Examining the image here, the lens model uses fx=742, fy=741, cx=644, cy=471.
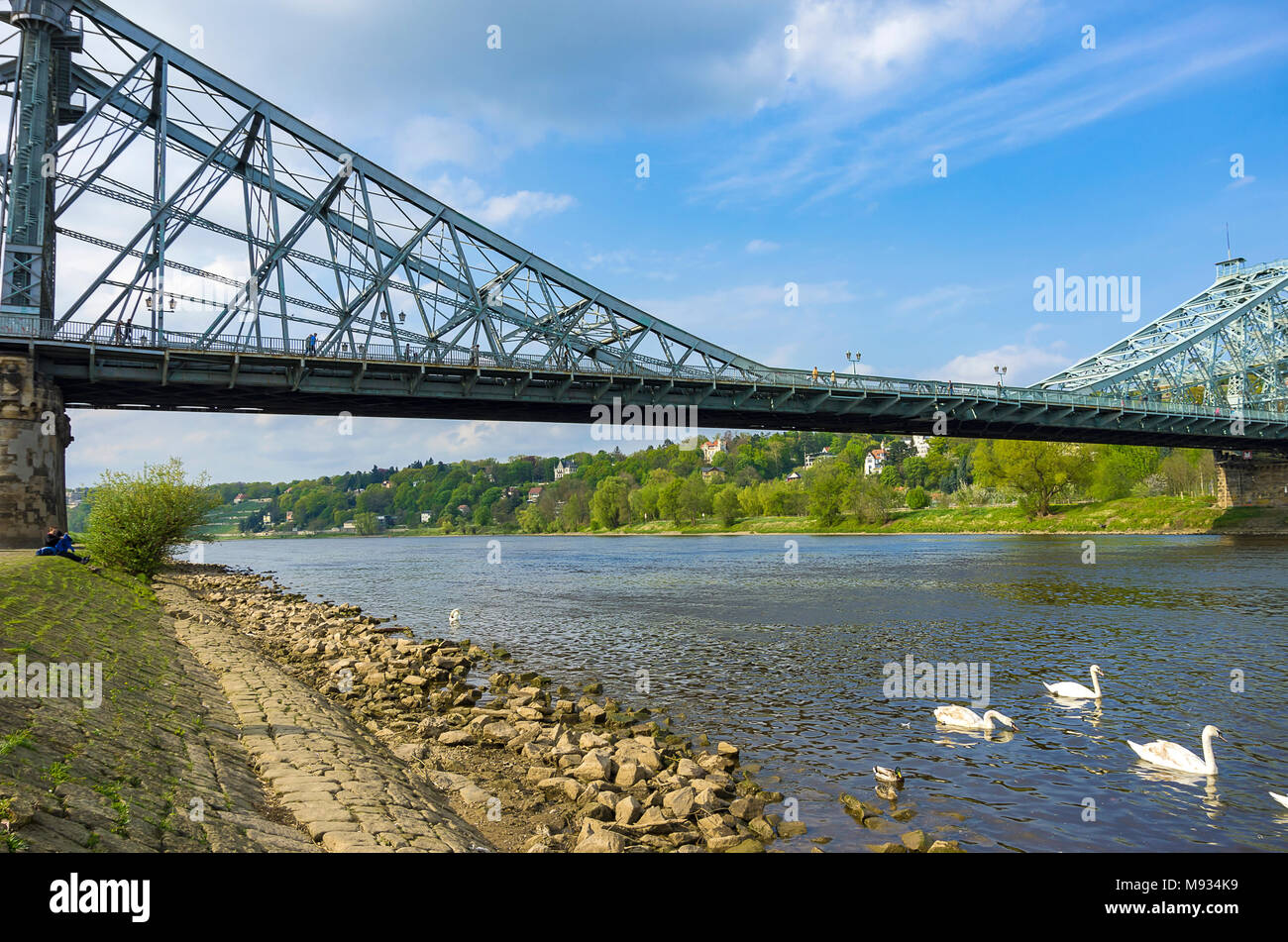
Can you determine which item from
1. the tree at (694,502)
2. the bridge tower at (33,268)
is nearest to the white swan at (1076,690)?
the bridge tower at (33,268)

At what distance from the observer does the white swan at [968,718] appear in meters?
12.0

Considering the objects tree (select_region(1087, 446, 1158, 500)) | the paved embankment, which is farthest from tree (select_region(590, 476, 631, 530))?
the paved embankment

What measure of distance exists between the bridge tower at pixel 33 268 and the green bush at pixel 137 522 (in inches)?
98.6

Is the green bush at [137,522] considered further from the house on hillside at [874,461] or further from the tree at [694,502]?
the house on hillside at [874,461]

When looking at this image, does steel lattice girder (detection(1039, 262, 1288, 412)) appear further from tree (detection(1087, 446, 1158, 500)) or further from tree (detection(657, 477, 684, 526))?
tree (detection(657, 477, 684, 526))

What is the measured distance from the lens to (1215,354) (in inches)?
3310

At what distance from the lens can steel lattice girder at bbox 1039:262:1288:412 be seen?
78.1 meters

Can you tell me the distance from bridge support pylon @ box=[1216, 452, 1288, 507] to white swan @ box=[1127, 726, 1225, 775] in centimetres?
8361

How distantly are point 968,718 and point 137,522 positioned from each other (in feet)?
101

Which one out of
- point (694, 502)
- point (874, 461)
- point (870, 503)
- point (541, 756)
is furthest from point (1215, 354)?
point (874, 461)

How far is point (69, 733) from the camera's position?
735cm
